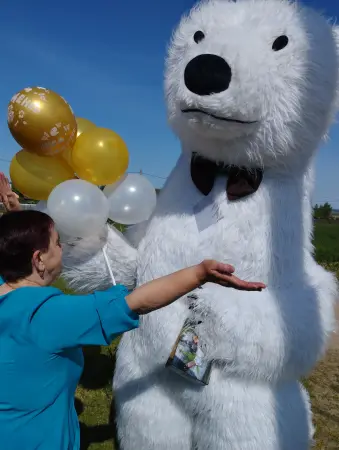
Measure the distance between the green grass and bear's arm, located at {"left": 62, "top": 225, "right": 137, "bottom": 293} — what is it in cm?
123

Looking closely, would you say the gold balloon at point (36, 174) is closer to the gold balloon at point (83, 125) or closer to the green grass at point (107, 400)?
the gold balloon at point (83, 125)

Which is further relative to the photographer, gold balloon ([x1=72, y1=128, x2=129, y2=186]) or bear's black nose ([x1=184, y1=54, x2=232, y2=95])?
gold balloon ([x1=72, y1=128, x2=129, y2=186])

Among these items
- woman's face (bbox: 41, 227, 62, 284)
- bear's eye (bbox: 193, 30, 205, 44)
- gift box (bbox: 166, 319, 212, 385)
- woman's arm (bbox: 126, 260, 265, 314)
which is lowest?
gift box (bbox: 166, 319, 212, 385)

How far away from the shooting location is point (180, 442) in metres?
2.07

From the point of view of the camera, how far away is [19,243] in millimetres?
1479

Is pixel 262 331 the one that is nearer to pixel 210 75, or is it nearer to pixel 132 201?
pixel 132 201

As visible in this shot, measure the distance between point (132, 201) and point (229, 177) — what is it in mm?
482

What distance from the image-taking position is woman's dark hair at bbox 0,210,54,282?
1478 mm

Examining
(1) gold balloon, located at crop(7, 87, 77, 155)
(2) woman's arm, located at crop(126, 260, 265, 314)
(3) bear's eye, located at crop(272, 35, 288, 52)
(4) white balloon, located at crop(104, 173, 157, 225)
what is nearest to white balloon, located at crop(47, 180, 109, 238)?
(4) white balloon, located at crop(104, 173, 157, 225)

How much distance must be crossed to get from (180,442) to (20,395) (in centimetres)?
95

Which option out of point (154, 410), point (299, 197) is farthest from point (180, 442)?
point (299, 197)

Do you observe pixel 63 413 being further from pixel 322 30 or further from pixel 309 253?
pixel 322 30

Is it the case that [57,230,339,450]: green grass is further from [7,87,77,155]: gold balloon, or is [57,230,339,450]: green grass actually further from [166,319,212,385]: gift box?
[7,87,77,155]: gold balloon

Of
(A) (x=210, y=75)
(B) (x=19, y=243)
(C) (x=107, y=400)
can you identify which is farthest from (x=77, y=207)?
(C) (x=107, y=400)
